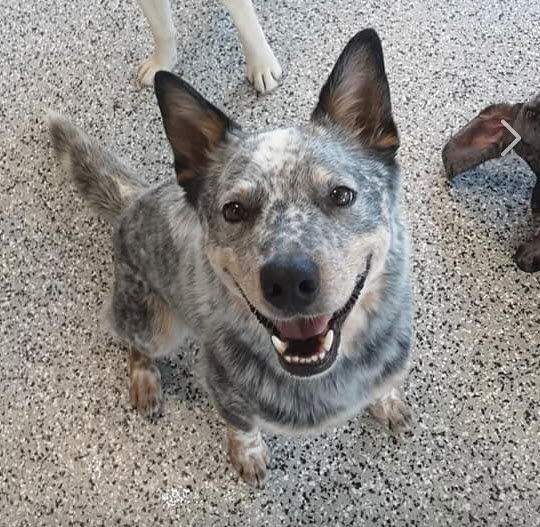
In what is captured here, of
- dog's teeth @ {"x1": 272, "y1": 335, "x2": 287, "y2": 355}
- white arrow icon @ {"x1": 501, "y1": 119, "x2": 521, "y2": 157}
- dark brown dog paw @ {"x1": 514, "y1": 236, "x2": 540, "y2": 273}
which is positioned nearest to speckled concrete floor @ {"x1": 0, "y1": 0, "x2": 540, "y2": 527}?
dark brown dog paw @ {"x1": 514, "y1": 236, "x2": 540, "y2": 273}

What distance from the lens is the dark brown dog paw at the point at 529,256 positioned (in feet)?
5.64

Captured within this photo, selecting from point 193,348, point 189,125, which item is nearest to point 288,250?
point 189,125

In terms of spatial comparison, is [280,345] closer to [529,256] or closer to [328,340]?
[328,340]

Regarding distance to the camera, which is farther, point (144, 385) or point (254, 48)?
point (254, 48)

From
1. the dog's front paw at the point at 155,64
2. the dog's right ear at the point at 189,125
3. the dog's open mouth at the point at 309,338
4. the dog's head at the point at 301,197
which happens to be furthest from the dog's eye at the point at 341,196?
the dog's front paw at the point at 155,64

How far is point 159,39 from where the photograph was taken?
2074 mm

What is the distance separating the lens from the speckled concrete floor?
155 cm

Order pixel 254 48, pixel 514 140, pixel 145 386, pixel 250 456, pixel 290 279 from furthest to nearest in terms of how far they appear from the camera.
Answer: pixel 254 48
pixel 514 140
pixel 145 386
pixel 250 456
pixel 290 279

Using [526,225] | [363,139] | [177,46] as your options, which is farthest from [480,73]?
[363,139]

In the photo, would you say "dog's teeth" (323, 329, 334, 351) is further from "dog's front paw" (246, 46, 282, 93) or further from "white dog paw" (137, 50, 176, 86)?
"white dog paw" (137, 50, 176, 86)

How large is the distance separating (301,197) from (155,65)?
1162mm

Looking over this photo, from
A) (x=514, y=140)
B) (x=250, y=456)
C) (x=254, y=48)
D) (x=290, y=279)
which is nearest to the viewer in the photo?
(x=290, y=279)

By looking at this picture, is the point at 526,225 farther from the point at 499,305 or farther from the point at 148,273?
the point at 148,273

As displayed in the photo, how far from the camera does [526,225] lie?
1832 mm
